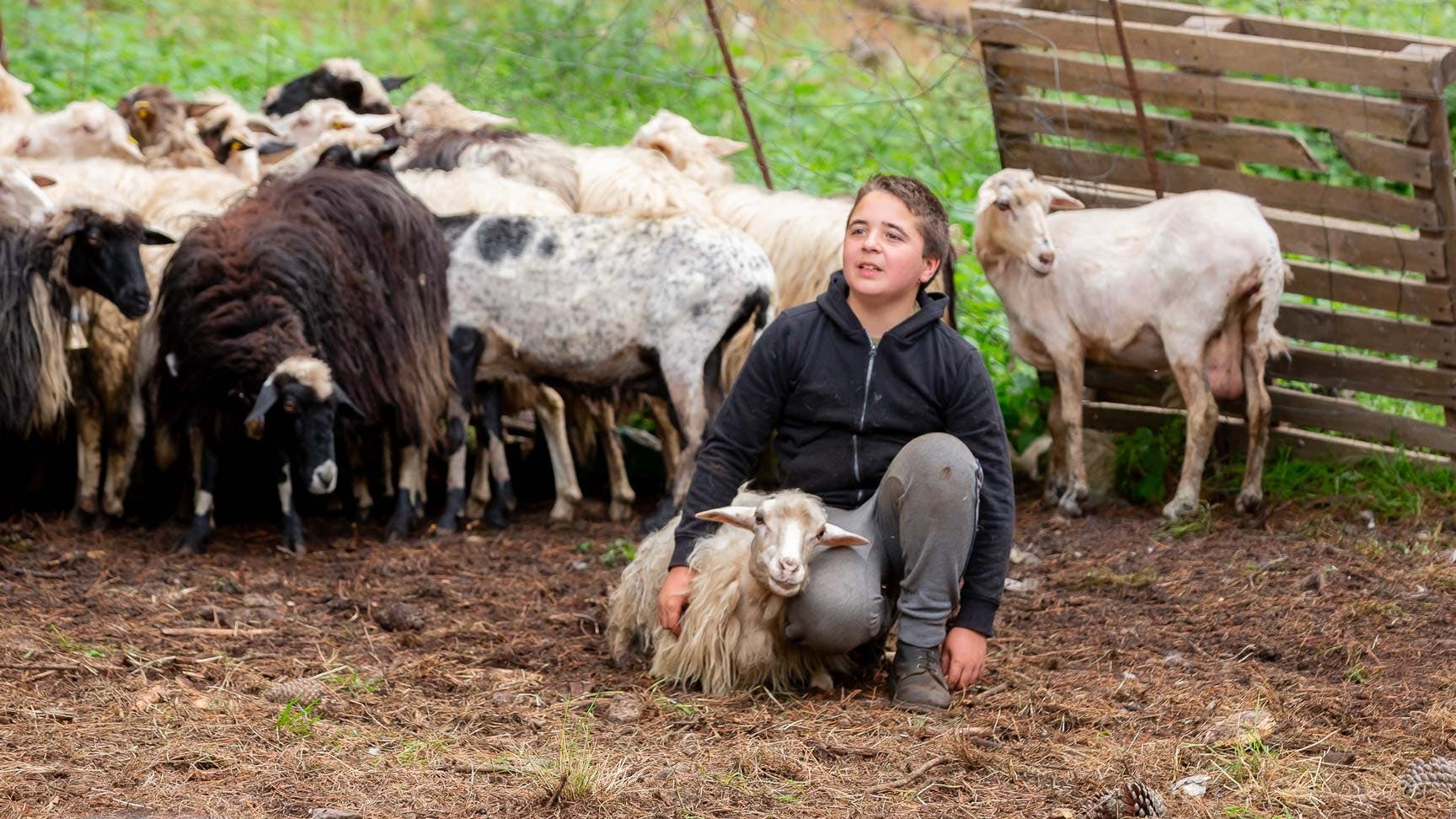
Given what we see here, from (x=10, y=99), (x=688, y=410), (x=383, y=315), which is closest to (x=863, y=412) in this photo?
(x=688, y=410)

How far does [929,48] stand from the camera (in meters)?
15.2

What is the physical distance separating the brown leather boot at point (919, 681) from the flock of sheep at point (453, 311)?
280 cm

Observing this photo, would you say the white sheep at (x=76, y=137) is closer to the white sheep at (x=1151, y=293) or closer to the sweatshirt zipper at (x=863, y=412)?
the white sheep at (x=1151, y=293)

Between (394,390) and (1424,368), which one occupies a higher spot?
(394,390)

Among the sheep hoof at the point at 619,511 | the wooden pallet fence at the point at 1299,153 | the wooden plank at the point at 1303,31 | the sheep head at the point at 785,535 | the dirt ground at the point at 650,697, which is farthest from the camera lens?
the sheep hoof at the point at 619,511

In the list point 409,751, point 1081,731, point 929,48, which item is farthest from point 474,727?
point 929,48

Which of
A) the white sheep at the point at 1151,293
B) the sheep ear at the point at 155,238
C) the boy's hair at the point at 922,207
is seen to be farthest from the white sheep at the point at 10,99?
the boy's hair at the point at 922,207

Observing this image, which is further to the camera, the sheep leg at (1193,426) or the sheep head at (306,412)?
the sheep leg at (1193,426)

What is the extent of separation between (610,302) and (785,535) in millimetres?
3071

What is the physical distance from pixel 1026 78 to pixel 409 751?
15.8 ft

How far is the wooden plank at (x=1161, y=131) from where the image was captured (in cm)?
699

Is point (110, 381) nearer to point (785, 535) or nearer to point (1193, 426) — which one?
point (785, 535)

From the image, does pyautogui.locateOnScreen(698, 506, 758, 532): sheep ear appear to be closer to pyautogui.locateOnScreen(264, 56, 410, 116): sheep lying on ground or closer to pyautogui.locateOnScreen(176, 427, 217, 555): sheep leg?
pyautogui.locateOnScreen(176, 427, 217, 555): sheep leg

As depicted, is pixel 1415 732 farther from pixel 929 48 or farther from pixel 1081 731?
pixel 929 48
